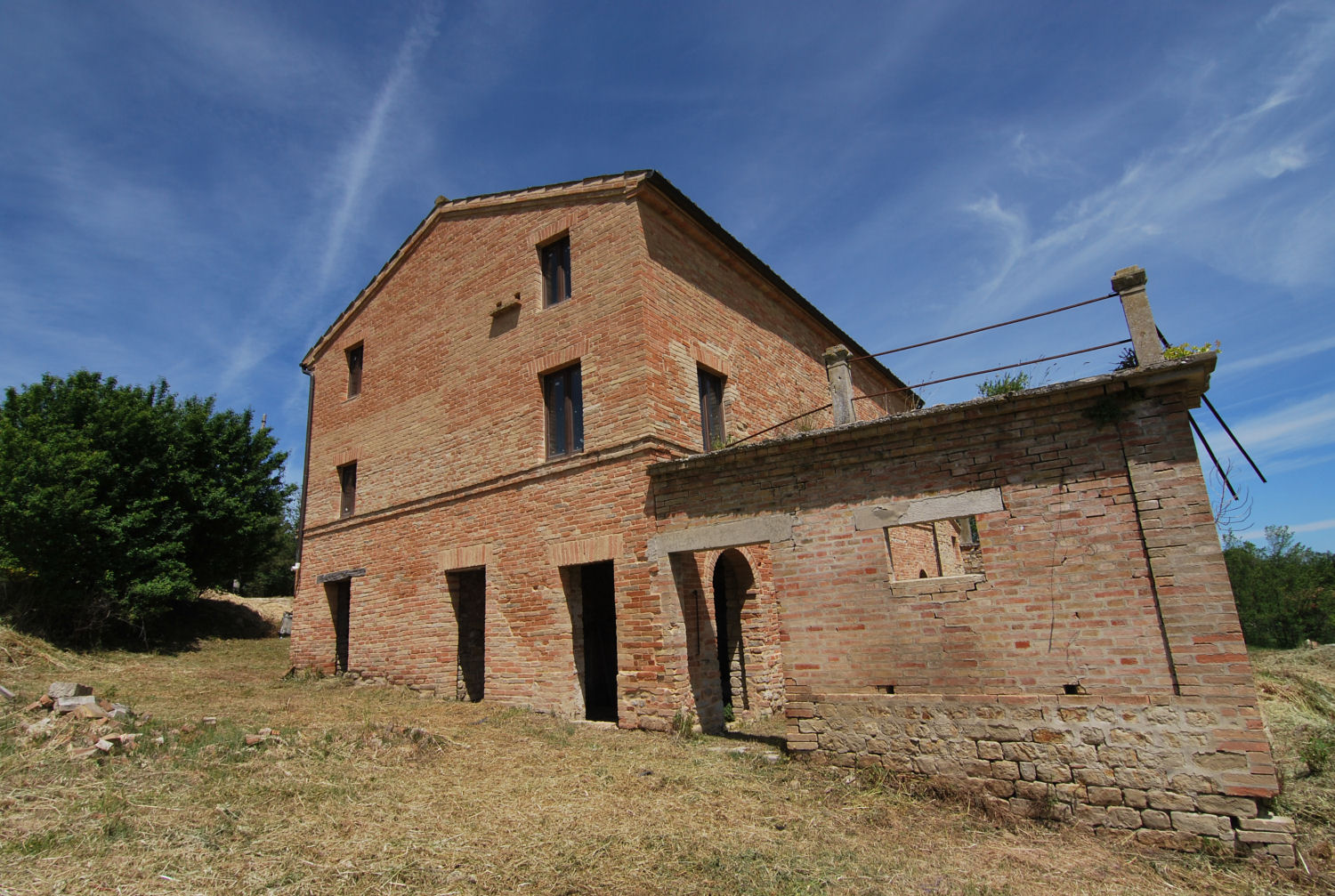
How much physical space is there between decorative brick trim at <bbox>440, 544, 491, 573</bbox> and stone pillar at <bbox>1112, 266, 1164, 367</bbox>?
9360 mm

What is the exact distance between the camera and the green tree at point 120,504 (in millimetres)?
15172

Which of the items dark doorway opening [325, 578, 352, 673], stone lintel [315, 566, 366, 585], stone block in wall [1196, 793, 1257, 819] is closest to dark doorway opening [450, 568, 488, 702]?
stone lintel [315, 566, 366, 585]

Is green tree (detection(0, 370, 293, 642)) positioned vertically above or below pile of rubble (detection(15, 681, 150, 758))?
above

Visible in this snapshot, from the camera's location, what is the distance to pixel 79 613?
16.2 meters

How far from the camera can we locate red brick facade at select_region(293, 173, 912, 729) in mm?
9992

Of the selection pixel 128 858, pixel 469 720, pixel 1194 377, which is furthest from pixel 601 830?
pixel 1194 377

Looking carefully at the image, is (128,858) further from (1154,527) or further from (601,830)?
(1154,527)

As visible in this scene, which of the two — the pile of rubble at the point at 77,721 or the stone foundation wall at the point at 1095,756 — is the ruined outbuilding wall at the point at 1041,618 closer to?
the stone foundation wall at the point at 1095,756

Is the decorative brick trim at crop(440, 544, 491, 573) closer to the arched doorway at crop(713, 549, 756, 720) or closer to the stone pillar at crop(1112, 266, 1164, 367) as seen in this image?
the arched doorway at crop(713, 549, 756, 720)

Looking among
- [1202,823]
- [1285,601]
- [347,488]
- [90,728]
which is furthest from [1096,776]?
[1285,601]

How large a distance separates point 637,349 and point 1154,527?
21.7 ft

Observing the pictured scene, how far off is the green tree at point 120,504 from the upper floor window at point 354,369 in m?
6.09

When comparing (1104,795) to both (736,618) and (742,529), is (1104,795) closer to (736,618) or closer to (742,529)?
(742,529)

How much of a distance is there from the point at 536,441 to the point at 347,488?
6.60m
